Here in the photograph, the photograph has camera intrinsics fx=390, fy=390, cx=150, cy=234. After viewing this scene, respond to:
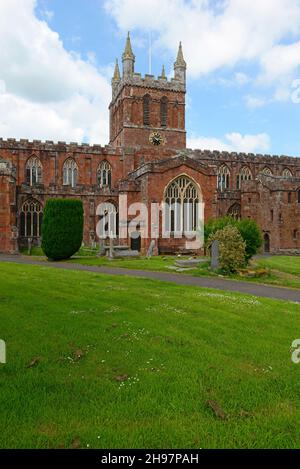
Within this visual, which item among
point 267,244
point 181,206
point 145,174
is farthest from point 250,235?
point 267,244

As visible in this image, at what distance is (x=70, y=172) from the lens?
4612cm

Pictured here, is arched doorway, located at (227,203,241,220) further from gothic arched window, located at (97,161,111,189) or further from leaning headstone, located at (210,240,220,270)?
leaning headstone, located at (210,240,220,270)

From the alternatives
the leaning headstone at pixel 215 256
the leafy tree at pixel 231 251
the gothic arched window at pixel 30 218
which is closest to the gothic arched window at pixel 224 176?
the gothic arched window at pixel 30 218

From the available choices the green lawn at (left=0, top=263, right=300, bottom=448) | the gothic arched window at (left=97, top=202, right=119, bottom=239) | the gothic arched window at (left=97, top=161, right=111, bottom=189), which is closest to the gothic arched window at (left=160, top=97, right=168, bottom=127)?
the gothic arched window at (left=97, top=161, right=111, bottom=189)

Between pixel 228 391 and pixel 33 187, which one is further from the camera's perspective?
pixel 33 187

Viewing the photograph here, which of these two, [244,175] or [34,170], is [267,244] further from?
[34,170]

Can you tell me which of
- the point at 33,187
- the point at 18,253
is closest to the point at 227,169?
the point at 33,187

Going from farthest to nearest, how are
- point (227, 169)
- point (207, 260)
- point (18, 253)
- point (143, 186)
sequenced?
point (227, 169)
point (143, 186)
point (18, 253)
point (207, 260)

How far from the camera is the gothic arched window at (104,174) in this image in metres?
47.0

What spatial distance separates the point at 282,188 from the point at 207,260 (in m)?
20.9

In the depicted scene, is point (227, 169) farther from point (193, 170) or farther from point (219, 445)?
point (219, 445)

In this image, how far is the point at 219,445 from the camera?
4.54 meters
